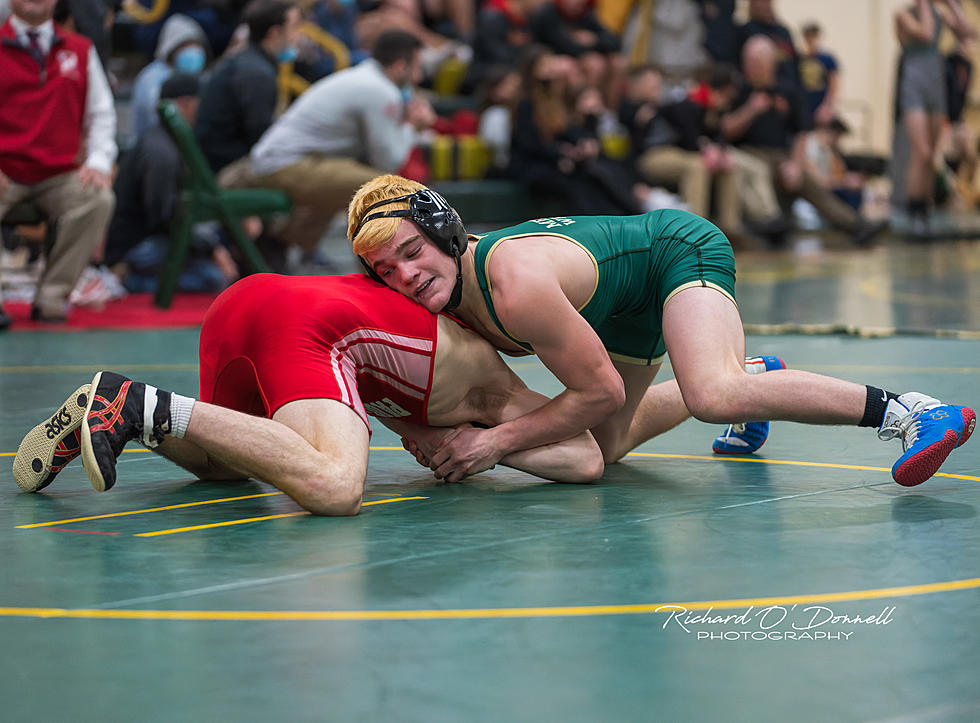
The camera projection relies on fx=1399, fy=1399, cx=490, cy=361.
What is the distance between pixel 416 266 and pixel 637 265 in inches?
24.5

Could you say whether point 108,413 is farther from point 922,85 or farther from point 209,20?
point 922,85

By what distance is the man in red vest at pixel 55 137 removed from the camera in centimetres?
666

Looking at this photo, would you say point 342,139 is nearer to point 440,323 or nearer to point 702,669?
point 440,323

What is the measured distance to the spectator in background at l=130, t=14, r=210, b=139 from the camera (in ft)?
29.9

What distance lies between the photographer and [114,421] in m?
2.96

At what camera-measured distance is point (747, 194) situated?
12.5m

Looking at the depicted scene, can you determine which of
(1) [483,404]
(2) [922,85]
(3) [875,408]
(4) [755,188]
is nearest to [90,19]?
Result: (1) [483,404]

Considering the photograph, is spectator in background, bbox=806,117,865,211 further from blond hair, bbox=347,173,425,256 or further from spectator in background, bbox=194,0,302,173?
blond hair, bbox=347,173,425,256

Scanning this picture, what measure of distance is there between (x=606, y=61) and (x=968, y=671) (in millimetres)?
10532

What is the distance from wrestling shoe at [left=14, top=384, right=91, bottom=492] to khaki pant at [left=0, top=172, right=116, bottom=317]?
377 centimetres

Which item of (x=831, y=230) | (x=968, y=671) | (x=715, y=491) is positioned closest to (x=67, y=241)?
(x=715, y=491)

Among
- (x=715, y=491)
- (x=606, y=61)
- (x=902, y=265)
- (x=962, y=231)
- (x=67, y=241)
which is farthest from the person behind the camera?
(x=962, y=231)

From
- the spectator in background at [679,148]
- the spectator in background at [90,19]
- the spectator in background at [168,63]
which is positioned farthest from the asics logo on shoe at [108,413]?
the spectator in background at [679,148]

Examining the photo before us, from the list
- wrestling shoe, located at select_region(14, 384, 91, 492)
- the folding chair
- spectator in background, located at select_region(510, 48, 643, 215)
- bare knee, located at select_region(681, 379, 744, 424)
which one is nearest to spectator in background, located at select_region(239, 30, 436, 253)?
the folding chair
